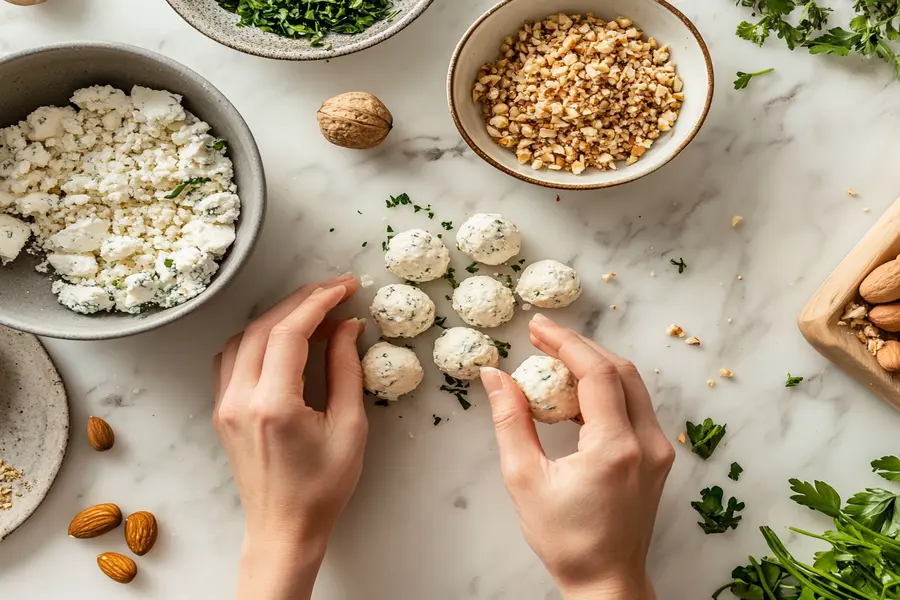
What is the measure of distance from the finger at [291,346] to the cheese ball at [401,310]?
0.12 m

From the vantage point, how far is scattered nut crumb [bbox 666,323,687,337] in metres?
1.41

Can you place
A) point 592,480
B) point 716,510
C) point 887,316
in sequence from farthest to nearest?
1. point 716,510
2. point 887,316
3. point 592,480

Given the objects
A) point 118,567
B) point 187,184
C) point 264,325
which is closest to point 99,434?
point 118,567

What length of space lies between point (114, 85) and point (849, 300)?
4.56 feet

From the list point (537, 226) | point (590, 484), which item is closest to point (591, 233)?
point (537, 226)

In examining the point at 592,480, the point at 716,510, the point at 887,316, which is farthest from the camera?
the point at 716,510

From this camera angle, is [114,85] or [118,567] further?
[118,567]

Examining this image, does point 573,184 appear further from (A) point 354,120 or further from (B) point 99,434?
(B) point 99,434

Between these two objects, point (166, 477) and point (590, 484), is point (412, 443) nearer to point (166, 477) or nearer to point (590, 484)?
point (590, 484)

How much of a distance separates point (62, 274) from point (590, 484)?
0.97 m

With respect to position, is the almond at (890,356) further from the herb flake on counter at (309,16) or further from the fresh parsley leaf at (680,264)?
the herb flake on counter at (309,16)

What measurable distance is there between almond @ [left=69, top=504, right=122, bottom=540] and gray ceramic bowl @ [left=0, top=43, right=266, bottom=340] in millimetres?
411

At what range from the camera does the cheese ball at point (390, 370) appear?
132 cm

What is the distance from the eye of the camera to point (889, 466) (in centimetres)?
136
